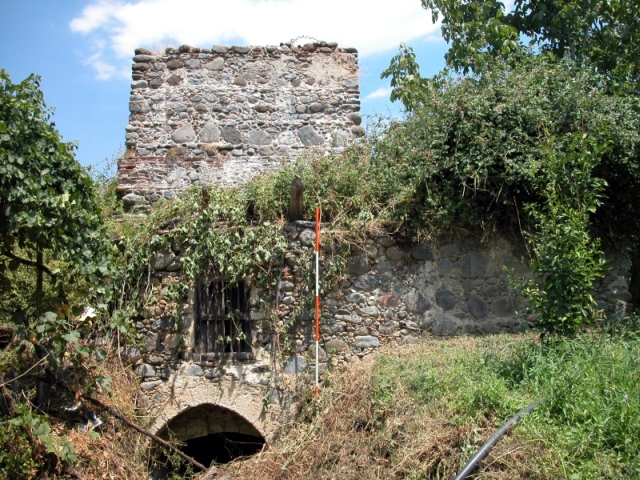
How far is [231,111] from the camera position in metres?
9.89

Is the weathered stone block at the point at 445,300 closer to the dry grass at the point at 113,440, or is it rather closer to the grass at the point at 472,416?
the grass at the point at 472,416

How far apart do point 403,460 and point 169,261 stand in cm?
383

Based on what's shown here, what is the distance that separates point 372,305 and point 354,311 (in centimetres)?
25

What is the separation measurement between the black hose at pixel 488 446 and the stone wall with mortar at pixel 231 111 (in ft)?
18.1

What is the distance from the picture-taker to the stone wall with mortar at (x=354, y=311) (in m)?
7.43

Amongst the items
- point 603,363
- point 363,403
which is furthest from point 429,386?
point 603,363

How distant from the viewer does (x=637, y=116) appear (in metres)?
8.25

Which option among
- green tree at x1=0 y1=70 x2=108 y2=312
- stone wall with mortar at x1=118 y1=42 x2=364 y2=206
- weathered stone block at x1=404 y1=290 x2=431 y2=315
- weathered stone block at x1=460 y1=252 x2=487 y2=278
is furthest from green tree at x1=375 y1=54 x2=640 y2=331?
green tree at x1=0 y1=70 x2=108 y2=312

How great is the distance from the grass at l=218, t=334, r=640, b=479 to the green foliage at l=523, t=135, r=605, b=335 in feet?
1.01

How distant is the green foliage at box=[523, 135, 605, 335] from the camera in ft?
21.0

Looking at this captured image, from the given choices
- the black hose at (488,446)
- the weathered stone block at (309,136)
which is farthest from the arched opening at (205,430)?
the weathered stone block at (309,136)

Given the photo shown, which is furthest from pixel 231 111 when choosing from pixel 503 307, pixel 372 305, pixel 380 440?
pixel 380 440

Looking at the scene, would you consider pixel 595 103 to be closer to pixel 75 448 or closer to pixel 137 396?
pixel 137 396

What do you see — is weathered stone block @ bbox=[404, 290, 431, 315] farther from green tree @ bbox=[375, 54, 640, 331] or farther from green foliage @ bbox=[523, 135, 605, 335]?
green foliage @ bbox=[523, 135, 605, 335]
